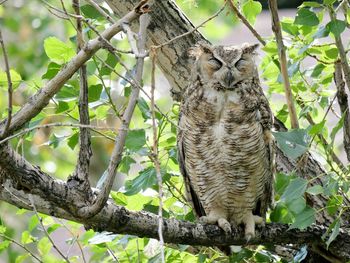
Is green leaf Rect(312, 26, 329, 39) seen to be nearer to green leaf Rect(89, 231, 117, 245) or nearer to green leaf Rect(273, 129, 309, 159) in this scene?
green leaf Rect(273, 129, 309, 159)

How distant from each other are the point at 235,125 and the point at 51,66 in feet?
2.72

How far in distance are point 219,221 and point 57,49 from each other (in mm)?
969

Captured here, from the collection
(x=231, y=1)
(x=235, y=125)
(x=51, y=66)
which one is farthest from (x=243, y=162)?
(x=51, y=66)

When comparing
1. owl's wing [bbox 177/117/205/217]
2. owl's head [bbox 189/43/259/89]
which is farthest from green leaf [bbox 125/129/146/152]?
owl's head [bbox 189/43/259/89]

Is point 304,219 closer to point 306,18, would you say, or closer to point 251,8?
point 306,18

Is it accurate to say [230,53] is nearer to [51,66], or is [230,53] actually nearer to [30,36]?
[51,66]

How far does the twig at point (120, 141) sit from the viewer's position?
222 cm

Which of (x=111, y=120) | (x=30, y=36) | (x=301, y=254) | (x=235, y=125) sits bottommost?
(x=301, y=254)

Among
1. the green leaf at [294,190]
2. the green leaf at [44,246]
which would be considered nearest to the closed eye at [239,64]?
the green leaf at [294,190]

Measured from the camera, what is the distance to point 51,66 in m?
2.90

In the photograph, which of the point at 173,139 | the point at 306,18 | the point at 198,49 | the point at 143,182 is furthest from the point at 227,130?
the point at 306,18

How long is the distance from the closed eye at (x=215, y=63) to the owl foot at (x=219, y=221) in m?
0.62

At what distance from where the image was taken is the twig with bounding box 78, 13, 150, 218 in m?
2.22

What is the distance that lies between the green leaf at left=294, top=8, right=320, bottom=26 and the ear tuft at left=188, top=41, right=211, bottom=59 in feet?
2.11
